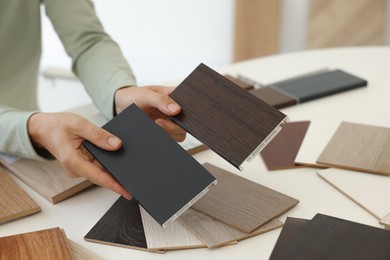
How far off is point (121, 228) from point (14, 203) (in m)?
0.22

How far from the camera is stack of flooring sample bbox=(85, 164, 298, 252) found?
829 mm

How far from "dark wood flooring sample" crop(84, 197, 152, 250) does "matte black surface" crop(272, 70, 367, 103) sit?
0.61m

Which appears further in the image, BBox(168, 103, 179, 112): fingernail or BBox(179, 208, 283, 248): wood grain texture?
BBox(168, 103, 179, 112): fingernail

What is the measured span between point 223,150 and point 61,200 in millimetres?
320

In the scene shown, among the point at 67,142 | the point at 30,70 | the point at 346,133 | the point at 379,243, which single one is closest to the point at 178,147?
the point at 67,142

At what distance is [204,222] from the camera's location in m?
0.86

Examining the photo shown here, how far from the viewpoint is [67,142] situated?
3.07 feet

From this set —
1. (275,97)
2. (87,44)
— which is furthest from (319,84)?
(87,44)

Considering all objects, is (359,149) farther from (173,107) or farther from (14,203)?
(14,203)

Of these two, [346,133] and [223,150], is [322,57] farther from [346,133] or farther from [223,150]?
[223,150]

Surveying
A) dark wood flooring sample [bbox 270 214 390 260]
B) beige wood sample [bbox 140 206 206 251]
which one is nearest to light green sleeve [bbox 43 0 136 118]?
beige wood sample [bbox 140 206 206 251]

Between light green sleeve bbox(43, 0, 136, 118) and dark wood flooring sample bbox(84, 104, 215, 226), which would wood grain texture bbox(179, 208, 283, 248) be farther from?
light green sleeve bbox(43, 0, 136, 118)

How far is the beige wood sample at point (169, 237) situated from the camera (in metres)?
0.82

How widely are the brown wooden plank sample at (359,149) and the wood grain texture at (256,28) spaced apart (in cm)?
201
